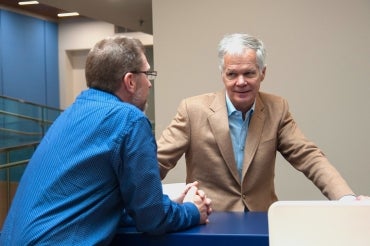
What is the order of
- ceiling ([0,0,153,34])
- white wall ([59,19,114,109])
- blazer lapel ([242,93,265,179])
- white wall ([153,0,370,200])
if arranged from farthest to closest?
1. white wall ([59,19,114,109])
2. ceiling ([0,0,153,34])
3. white wall ([153,0,370,200])
4. blazer lapel ([242,93,265,179])

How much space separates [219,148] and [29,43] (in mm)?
9544

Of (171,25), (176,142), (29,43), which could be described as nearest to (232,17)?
(171,25)

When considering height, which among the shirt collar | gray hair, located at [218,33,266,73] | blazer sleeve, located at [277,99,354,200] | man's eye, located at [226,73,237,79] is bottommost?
blazer sleeve, located at [277,99,354,200]

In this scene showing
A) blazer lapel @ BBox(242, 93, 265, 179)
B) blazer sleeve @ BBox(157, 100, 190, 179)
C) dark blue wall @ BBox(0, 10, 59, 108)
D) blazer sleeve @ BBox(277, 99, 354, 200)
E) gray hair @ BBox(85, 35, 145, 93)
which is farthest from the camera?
dark blue wall @ BBox(0, 10, 59, 108)

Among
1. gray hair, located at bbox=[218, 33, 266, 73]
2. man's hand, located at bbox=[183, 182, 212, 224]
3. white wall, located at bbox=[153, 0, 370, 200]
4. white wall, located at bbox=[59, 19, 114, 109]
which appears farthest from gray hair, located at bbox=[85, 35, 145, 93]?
white wall, located at bbox=[59, 19, 114, 109]

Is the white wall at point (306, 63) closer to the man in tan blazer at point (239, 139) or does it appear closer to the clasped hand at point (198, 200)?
the man in tan blazer at point (239, 139)

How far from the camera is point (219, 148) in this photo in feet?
6.48

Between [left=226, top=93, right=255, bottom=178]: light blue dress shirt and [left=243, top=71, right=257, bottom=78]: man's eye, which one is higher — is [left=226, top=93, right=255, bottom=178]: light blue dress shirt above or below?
below

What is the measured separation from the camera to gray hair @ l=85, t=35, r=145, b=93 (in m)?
1.35

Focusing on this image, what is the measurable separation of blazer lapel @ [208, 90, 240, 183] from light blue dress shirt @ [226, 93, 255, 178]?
2cm

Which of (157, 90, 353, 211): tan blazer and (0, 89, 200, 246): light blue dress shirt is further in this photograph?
(157, 90, 353, 211): tan blazer

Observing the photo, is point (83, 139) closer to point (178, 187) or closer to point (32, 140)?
point (178, 187)

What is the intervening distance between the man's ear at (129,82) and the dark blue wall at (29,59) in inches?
356

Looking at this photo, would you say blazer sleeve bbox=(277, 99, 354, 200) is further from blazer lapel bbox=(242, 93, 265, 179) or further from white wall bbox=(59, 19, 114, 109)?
white wall bbox=(59, 19, 114, 109)
